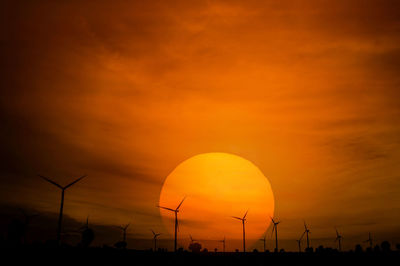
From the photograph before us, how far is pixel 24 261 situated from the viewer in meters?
151

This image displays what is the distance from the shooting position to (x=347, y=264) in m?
189

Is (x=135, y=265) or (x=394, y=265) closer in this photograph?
(x=135, y=265)

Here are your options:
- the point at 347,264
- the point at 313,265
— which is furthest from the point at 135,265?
the point at 347,264

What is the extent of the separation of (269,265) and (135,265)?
64819 millimetres

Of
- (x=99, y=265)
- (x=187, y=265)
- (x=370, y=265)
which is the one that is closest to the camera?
(x=99, y=265)

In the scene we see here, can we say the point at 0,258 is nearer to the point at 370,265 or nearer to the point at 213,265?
the point at 213,265

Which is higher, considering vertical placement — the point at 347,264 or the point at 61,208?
the point at 61,208

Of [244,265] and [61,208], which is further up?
[61,208]

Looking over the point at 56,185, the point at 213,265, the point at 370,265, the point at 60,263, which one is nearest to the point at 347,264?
the point at 370,265

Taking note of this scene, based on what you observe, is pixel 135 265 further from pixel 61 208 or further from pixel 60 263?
pixel 61 208

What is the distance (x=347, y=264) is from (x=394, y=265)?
70.1 ft

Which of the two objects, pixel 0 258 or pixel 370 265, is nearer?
pixel 0 258

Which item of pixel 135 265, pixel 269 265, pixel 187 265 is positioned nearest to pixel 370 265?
pixel 269 265

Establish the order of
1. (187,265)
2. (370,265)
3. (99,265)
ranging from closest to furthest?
(99,265) → (187,265) → (370,265)
